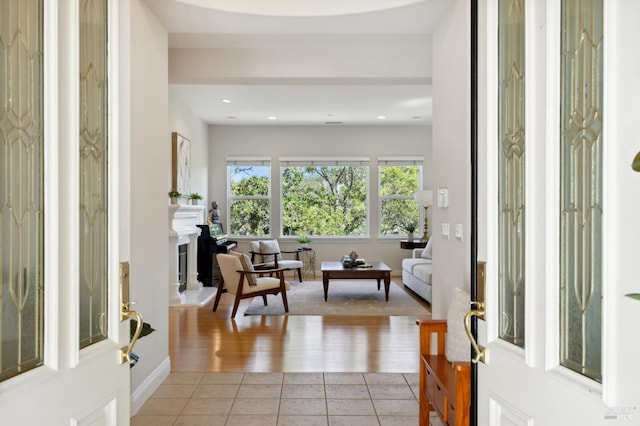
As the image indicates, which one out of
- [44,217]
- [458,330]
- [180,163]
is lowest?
[458,330]

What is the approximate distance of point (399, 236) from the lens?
9133 millimetres

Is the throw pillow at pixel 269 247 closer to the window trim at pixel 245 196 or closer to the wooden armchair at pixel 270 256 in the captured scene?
the wooden armchair at pixel 270 256

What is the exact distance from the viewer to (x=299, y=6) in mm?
3297

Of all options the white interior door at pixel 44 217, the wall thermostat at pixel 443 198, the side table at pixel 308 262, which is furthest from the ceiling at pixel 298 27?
the side table at pixel 308 262

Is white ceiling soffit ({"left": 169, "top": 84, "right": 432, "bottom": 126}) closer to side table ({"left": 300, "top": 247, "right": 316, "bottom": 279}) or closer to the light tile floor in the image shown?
side table ({"left": 300, "top": 247, "right": 316, "bottom": 279})

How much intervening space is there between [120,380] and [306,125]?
26.2 ft

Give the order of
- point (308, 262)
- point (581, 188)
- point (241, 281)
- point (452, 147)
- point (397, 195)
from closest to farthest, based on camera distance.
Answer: point (581, 188)
point (452, 147)
point (241, 281)
point (308, 262)
point (397, 195)

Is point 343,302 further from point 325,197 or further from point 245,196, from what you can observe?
point 245,196

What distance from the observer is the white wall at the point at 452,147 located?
2795 millimetres

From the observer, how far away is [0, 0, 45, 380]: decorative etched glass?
1.03m

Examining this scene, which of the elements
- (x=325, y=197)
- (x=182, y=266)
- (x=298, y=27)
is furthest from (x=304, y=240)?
(x=298, y=27)

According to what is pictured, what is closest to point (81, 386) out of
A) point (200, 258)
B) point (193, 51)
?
point (193, 51)

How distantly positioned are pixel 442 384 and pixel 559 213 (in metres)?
1.53

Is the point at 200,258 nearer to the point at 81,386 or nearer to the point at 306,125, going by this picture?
the point at 306,125
